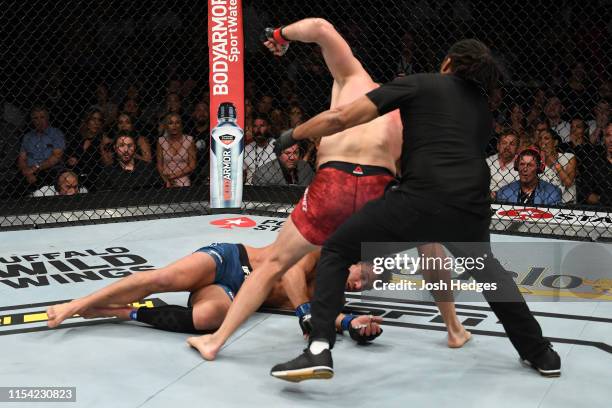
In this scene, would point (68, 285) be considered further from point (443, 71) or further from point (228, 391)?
point (443, 71)

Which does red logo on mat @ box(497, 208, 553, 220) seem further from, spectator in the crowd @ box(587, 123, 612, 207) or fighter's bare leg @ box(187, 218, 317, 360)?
fighter's bare leg @ box(187, 218, 317, 360)

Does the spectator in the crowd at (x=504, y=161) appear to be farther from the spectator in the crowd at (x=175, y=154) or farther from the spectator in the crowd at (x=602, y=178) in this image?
the spectator in the crowd at (x=175, y=154)

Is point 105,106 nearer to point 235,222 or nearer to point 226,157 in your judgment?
point 226,157

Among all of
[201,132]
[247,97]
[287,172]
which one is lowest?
[287,172]

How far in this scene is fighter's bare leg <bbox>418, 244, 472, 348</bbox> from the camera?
244 centimetres

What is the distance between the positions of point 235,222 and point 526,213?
A: 1531mm

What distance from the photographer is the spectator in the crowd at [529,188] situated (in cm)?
424

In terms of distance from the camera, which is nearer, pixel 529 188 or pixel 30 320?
pixel 30 320

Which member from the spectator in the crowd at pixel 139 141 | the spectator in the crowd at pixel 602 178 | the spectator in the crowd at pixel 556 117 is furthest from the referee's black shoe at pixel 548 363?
the spectator in the crowd at pixel 139 141

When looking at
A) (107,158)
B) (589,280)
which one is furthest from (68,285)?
(589,280)

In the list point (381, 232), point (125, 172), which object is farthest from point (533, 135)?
point (381, 232)

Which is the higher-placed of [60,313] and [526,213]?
[526,213]

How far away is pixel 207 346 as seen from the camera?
2.38 metres

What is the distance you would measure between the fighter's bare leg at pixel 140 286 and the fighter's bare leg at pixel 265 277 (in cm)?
32
